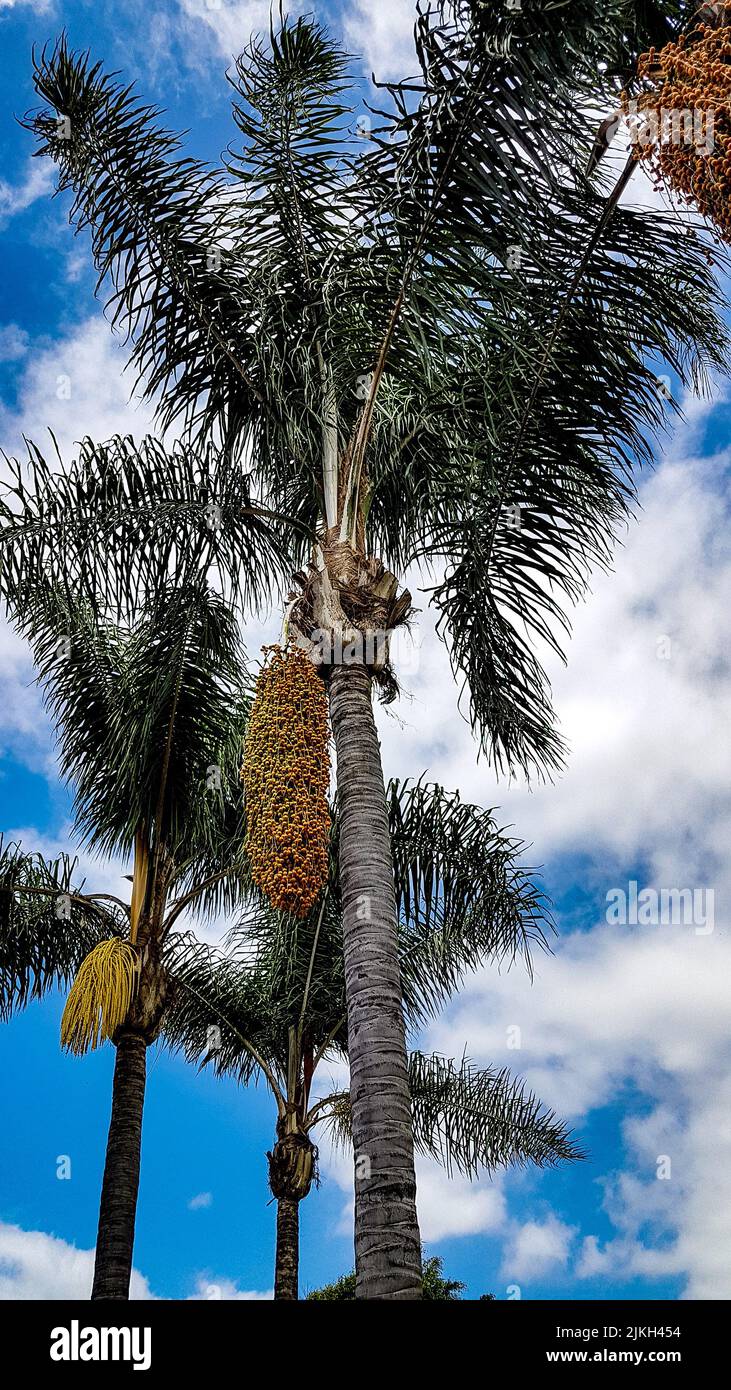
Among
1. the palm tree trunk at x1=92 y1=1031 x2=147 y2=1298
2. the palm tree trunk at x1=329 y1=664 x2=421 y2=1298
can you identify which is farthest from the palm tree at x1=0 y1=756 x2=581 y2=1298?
the palm tree trunk at x1=329 y1=664 x2=421 y2=1298

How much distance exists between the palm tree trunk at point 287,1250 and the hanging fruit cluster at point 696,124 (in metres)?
10.7

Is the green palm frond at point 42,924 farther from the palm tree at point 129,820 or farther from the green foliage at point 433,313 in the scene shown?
the green foliage at point 433,313

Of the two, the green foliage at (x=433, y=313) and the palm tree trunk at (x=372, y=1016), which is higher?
the green foliage at (x=433, y=313)

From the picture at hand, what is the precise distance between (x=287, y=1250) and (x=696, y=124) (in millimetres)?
11264

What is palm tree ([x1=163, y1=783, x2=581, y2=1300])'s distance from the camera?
8969 mm

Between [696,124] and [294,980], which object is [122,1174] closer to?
[294,980]

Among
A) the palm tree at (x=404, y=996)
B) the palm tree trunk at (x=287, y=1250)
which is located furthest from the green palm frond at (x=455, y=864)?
the palm tree trunk at (x=287, y=1250)

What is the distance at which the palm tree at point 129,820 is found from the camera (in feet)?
25.5

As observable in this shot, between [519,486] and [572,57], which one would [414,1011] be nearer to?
[519,486]

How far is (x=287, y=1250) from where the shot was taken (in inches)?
443
